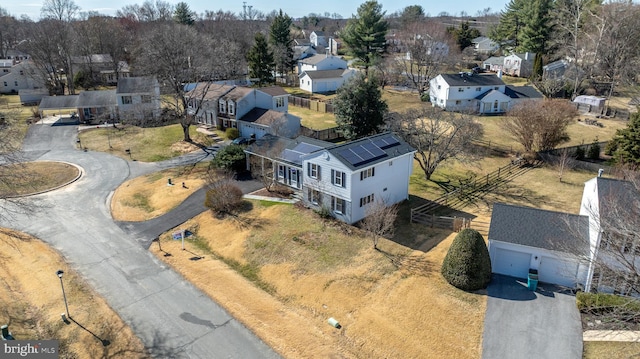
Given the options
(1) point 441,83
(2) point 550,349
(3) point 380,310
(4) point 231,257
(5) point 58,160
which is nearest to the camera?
(2) point 550,349

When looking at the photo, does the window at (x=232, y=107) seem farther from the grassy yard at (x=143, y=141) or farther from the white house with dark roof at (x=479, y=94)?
the white house with dark roof at (x=479, y=94)

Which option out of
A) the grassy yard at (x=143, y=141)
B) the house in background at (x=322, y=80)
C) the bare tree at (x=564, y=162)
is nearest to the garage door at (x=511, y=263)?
the bare tree at (x=564, y=162)

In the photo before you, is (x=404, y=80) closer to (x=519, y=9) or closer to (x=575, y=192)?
(x=519, y=9)

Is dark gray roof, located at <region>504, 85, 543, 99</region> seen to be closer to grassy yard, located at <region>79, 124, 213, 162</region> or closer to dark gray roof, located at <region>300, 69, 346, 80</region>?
dark gray roof, located at <region>300, 69, 346, 80</region>

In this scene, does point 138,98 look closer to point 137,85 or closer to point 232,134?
point 137,85

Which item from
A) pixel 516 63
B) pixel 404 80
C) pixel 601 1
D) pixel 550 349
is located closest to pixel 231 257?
pixel 550 349

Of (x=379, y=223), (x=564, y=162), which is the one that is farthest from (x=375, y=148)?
(x=564, y=162)

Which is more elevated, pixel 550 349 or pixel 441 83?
pixel 441 83
